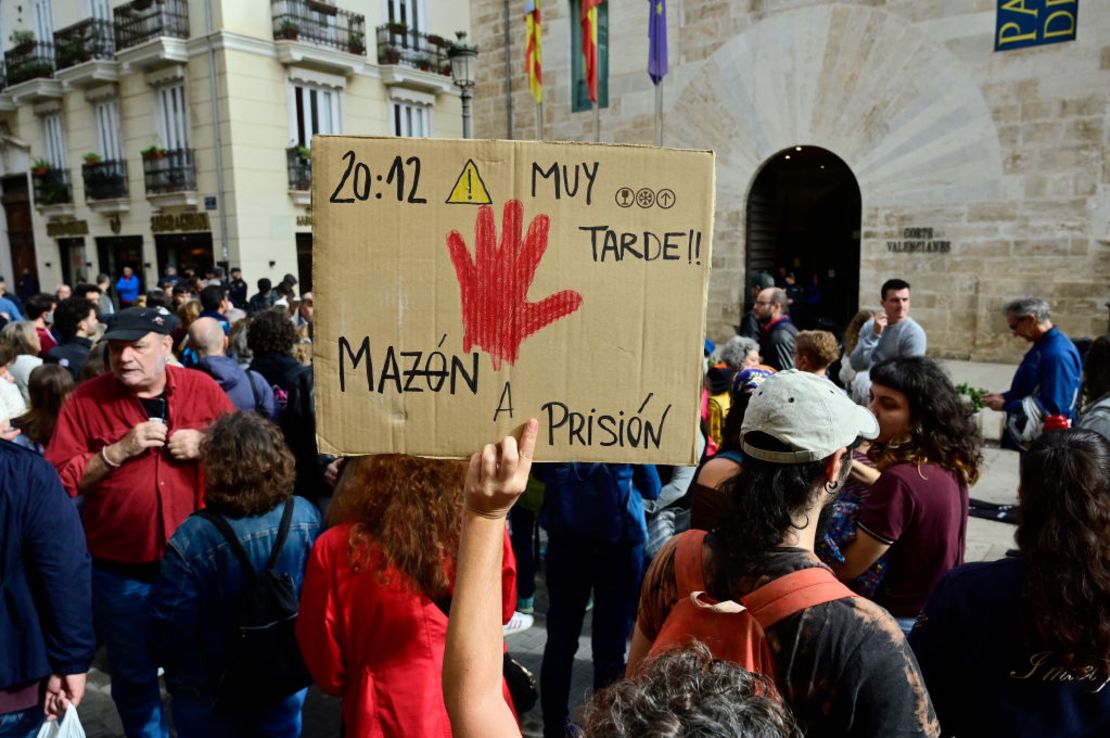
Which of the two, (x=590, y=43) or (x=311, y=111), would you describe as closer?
(x=590, y=43)

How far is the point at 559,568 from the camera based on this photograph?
11.2 ft

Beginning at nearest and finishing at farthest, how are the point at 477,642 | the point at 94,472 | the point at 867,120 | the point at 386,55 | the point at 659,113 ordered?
the point at 477,642 < the point at 94,472 < the point at 867,120 < the point at 659,113 < the point at 386,55

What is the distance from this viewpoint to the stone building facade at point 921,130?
1132 centimetres

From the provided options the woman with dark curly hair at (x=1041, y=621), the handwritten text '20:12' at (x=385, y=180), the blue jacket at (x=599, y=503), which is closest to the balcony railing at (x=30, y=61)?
the blue jacket at (x=599, y=503)

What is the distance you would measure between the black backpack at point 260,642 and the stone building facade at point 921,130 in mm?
12501

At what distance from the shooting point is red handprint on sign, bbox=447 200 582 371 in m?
1.49

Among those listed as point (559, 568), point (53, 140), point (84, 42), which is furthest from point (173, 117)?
point (559, 568)

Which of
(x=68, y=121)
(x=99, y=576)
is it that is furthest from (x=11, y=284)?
(x=99, y=576)

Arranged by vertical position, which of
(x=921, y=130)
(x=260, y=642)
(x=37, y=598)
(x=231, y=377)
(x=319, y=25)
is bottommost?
(x=260, y=642)

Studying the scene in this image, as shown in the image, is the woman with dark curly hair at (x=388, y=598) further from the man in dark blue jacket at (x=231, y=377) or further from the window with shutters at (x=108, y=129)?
the window with shutters at (x=108, y=129)

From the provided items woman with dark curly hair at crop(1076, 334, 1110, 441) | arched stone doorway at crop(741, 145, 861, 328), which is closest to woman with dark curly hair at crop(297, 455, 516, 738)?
woman with dark curly hair at crop(1076, 334, 1110, 441)

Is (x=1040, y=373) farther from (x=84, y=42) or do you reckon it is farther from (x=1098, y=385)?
(x=84, y=42)

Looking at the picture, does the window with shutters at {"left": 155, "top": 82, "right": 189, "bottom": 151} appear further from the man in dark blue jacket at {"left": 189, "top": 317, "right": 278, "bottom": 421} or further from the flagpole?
the man in dark blue jacket at {"left": 189, "top": 317, "right": 278, "bottom": 421}

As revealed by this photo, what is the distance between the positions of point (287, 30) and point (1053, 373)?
18787mm
